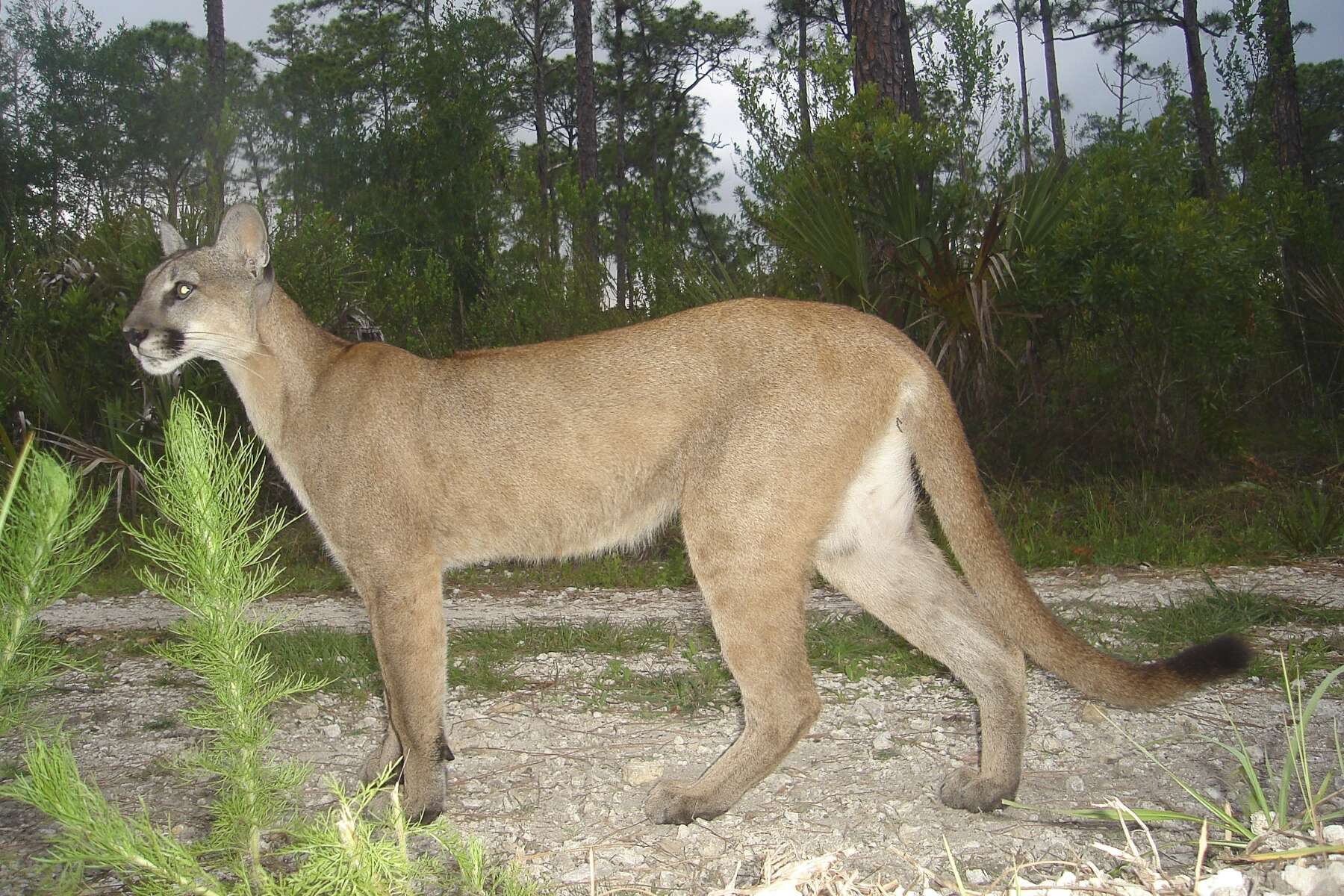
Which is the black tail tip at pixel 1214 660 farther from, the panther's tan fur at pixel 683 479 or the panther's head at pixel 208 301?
the panther's head at pixel 208 301

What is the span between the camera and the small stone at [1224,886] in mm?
1870

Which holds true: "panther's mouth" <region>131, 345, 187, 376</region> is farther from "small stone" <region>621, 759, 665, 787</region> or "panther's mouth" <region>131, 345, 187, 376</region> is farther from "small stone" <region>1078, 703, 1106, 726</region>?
"small stone" <region>1078, 703, 1106, 726</region>

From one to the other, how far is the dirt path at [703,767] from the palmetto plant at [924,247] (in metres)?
3.69

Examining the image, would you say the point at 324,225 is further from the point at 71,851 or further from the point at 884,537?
the point at 71,851

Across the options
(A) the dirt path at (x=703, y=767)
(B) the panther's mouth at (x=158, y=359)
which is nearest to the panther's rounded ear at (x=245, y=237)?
(B) the panther's mouth at (x=158, y=359)

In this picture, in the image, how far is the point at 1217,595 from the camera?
5.02 meters

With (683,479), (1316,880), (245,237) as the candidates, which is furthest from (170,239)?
(1316,880)

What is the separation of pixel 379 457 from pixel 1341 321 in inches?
335

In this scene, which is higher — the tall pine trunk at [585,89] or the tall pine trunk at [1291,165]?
the tall pine trunk at [585,89]

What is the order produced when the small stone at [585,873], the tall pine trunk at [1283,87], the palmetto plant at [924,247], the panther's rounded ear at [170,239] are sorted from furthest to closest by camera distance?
the tall pine trunk at [1283,87]
the palmetto plant at [924,247]
the panther's rounded ear at [170,239]
the small stone at [585,873]

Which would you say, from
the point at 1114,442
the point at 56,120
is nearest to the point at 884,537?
the point at 1114,442

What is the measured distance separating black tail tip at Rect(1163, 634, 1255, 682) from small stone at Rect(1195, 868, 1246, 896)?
1.14 m

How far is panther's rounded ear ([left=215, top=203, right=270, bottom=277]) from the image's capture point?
4059 mm

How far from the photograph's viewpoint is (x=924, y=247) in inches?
298
